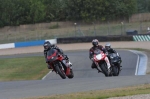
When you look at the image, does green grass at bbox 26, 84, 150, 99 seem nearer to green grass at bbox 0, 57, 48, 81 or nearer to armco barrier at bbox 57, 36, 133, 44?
green grass at bbox 0, 57, 48, 81

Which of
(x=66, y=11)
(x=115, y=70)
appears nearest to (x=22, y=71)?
(x=115, y=70)

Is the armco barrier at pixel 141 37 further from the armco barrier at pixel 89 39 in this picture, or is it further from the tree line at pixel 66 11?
the tree line at pixel 66 11

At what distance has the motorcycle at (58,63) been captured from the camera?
17.5 meters

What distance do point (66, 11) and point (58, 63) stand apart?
224ft

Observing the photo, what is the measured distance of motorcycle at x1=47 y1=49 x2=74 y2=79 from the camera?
1750 cm

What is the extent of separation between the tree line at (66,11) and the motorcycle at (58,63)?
62.9m

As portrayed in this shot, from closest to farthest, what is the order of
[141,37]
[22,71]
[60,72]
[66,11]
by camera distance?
[60,72]
[22,71]
[141,37]
[66,11]

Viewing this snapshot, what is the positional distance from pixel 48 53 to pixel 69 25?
65395 mm

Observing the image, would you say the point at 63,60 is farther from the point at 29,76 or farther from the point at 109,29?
the point at 109,29

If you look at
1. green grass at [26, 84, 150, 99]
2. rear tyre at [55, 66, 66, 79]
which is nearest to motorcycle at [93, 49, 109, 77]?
rear tyre at [55, 66, 66, 79]

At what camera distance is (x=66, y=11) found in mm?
85375

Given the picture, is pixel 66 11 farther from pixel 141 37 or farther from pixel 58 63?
pixel 58 63

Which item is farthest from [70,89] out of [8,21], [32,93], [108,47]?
[8,21]

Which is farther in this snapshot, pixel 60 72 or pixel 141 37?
pixel 141 37
